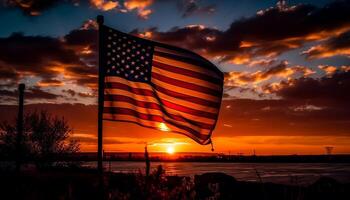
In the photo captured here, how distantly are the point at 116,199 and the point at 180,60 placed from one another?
166 inches

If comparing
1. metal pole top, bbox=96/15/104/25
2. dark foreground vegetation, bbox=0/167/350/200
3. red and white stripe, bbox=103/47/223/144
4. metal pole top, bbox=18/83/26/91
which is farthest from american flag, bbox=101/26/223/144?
metal pole top, bbox=18/83/26/91

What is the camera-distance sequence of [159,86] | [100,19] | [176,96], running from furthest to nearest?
[176,96], [159,86], [100,19]

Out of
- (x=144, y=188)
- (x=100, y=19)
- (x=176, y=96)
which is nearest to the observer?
(x=144, y=188)

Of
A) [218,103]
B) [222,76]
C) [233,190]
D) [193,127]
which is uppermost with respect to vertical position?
[222,76]

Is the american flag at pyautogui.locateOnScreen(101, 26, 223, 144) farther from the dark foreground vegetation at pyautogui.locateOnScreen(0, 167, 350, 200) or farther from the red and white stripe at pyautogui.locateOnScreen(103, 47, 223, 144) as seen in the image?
the dark foreground vegetation at pyautogui.locateOnScreen(0, 167, 350, 200)

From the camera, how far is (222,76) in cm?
947

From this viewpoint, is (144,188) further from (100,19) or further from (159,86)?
(100,19)

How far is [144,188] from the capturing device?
6555mm

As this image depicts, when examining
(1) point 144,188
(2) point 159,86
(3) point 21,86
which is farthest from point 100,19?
(3) point 21,86

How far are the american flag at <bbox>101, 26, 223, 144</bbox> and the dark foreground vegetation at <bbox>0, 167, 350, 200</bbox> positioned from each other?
1.39 metres

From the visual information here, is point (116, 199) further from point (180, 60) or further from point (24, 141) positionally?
point (24, 141)

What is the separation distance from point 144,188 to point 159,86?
302 centimetres

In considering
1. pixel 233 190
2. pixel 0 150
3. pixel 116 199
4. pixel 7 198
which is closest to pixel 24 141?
pixel 0 150

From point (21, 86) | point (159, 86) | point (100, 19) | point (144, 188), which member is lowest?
point (144, 188)
